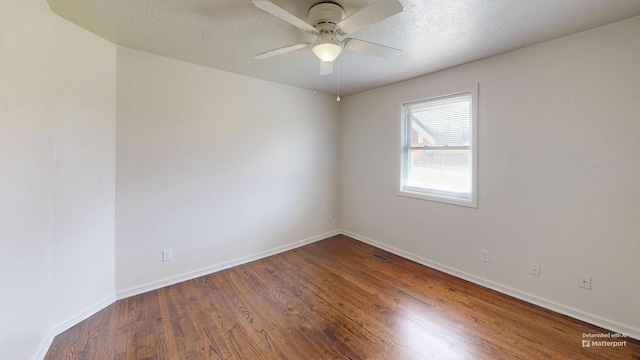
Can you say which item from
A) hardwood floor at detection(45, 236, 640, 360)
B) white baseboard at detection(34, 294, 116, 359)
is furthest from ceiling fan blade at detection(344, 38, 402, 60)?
white baseboard at detection(34, 294, 116, 359)

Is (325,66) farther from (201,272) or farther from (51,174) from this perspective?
(201,272)

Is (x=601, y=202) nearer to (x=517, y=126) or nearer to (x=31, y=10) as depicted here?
(x=517, y=126)

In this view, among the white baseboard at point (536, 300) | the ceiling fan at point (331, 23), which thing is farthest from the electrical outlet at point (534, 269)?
the ceiling fan at point (331, 23)

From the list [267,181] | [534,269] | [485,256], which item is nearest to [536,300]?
[534,269]

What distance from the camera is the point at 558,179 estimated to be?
2143 mm

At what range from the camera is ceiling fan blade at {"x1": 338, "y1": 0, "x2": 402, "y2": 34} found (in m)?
1.31

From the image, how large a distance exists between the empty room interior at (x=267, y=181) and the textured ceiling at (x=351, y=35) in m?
0.02

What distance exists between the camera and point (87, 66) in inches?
80.7

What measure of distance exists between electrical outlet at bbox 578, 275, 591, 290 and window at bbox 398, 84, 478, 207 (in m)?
0.98

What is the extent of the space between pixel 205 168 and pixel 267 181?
0.83 metres

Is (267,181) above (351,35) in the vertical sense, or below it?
below

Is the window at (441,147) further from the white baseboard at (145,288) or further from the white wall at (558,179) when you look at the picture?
the white baseboard at (145,288)

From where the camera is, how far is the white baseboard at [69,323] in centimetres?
167

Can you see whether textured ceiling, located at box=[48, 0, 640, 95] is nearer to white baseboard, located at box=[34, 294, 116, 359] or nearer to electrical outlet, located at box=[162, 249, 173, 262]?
electrical outlet, located at box=[162, 249, 173, 262]
